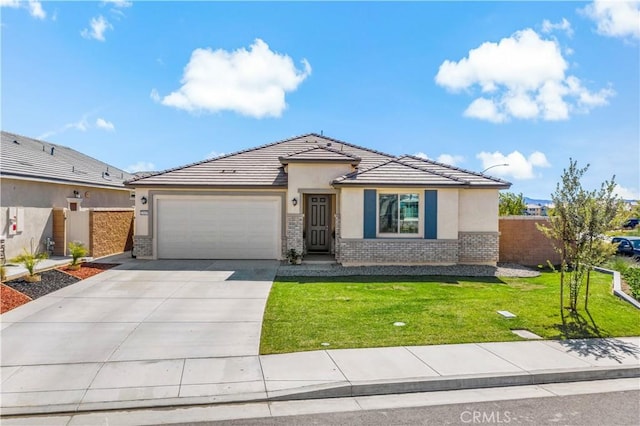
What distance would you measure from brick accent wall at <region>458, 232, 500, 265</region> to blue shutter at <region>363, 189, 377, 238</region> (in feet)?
11.6

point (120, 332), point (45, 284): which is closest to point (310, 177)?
point (45, 284)

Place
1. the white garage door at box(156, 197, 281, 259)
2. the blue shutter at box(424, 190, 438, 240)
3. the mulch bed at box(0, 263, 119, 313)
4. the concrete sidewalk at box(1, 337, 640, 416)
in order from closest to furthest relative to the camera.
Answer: the concrete sidewalk at box(1, 337, 640, 416) → the mulch bed at box(0, 263, 119, 313) → the blue shutter at box(424, 190, 438, 240) → the white garage door at box(156, 197, 281, 259)

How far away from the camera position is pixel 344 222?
1502 cm

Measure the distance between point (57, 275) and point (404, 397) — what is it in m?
11.2

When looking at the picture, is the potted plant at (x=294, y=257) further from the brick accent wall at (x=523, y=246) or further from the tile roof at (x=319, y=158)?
the brick accent wall at (x=523, y=246)

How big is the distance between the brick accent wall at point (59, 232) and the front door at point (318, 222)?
957cm

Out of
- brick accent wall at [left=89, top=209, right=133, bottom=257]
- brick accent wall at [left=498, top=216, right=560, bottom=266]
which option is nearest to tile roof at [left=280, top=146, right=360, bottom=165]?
brick accent wall at [left=498, top=216, right=560, bottom=266]

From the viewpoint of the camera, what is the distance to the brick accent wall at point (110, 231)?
634 inches

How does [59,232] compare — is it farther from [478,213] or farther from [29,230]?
[478,213]

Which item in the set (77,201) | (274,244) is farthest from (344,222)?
(77,201)

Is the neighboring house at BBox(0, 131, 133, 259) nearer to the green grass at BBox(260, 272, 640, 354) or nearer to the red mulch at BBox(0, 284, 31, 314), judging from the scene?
the red mulch at BBox(0, 284, 31, 314)

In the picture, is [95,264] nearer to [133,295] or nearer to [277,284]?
[133,295]

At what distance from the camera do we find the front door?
57.6ft

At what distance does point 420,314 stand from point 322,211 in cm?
937
